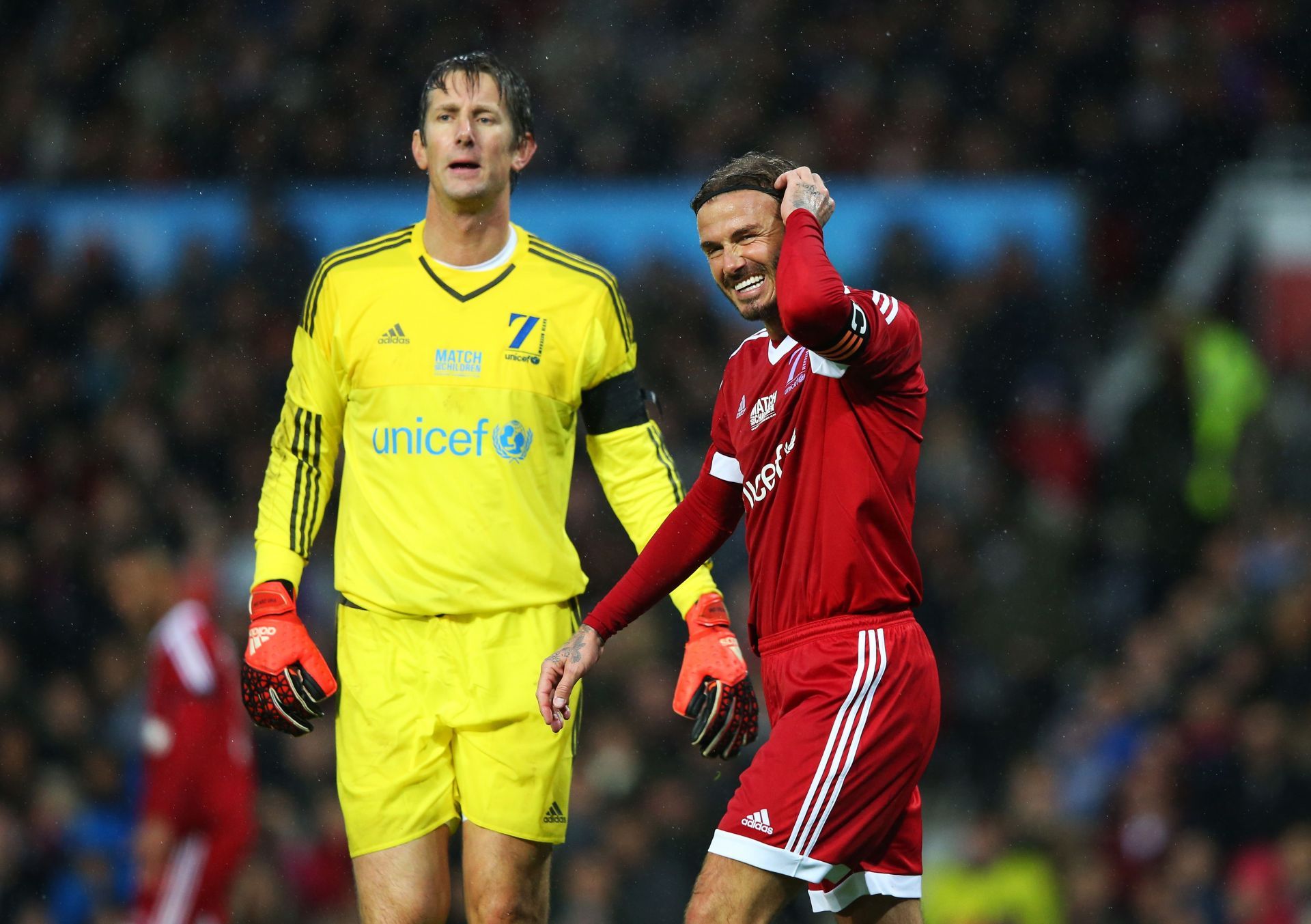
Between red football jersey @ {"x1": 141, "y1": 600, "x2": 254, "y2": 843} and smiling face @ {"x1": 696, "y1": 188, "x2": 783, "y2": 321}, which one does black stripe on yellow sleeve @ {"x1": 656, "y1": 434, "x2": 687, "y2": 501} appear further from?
red football jersey @ {"x1": 141, "y1": 600, "x2": 254, "y2": 843}

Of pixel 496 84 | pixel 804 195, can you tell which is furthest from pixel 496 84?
pixel 804 195

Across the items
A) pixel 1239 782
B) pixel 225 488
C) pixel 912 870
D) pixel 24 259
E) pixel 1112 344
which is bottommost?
pixel 1239 782

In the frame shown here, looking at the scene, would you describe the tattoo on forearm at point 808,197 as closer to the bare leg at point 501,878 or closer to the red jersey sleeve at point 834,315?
the red jersey sleeve at point 834,315

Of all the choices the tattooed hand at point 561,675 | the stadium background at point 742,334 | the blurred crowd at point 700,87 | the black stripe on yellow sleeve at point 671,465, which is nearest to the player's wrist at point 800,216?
the black stripe on yellow sleeve at point 671,465

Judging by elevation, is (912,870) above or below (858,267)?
below

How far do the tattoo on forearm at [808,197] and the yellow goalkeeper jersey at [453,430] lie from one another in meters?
0.91

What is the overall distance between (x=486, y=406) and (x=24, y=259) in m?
7.09

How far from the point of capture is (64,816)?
877 centimetres

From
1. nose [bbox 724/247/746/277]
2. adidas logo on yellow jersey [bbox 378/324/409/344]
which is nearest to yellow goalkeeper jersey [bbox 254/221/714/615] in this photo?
adidas logo on yellow jersey [bbox 378/324/409/344]

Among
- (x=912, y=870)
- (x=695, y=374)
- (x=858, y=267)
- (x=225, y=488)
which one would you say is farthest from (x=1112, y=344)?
(x=912, y=870)

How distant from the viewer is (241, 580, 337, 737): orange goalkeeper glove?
435 centimetres

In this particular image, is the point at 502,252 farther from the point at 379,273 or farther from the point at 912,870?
the point at 912,870

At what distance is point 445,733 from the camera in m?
4.33

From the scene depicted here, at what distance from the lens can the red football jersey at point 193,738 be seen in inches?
293
